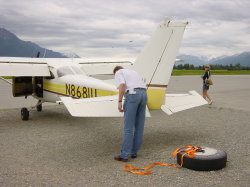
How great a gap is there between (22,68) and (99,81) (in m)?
3.46

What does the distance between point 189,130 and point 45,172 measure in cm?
481

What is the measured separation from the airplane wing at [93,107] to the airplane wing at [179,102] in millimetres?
903

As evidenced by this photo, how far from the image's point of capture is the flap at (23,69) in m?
10.3

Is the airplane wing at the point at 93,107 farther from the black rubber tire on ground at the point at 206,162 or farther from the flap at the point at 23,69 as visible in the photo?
the flap at the point at 23,69

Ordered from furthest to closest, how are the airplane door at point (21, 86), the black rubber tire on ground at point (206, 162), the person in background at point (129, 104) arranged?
the airplane door at point (21, 86) < the person in background at point (129, 104) < the black rubber tire on ground at point (206, 162)

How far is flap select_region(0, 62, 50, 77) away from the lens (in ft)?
33.7

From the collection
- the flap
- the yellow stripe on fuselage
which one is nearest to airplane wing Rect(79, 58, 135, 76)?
the flap

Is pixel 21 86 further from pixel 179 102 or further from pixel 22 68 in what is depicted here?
pixel 179 102

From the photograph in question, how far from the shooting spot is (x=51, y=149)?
6.84m

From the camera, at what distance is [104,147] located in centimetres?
705

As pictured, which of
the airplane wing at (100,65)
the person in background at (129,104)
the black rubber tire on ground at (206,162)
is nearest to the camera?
the black rubber tire on ground at (206,162)

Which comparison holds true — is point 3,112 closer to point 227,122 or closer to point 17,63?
point 17,63

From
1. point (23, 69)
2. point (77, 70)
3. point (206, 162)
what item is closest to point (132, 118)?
point (206, 162)

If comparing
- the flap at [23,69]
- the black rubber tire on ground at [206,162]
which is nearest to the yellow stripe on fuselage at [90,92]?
the flap at [23,69]
